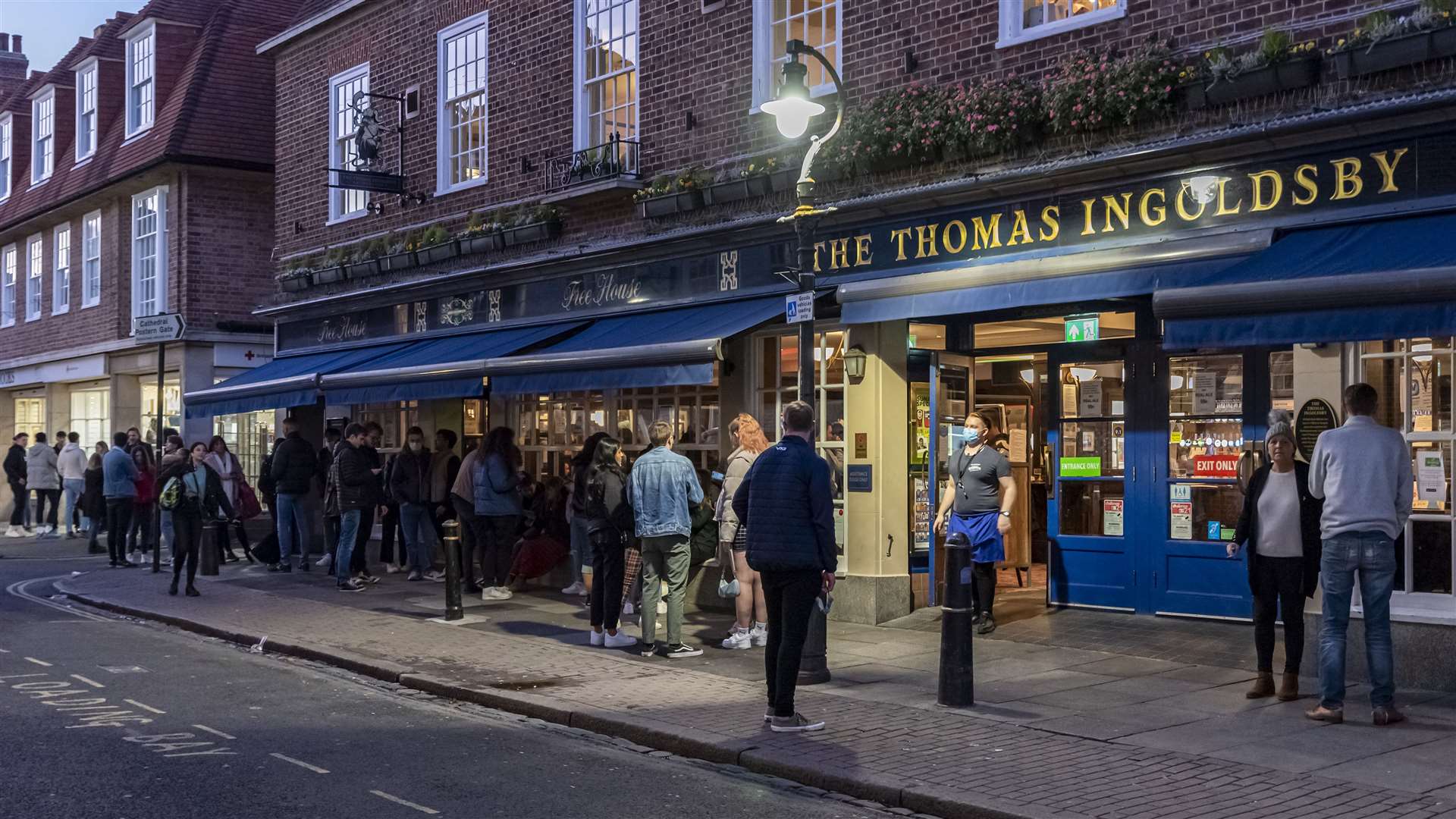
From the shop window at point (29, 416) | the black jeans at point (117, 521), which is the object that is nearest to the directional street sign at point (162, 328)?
the black jeans at point (117, 521)

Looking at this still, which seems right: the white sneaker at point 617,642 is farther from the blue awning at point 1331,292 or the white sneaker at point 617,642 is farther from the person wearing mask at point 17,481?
the person wearing mask at point 17,481

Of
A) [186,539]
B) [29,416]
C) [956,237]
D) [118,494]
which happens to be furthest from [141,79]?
[956,237]

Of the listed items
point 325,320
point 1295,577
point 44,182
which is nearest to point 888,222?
point 1295,577

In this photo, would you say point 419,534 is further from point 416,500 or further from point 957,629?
point 957,629

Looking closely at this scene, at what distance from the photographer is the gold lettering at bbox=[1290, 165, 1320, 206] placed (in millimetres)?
9711

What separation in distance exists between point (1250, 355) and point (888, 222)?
328cm

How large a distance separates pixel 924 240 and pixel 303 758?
22.8 feet

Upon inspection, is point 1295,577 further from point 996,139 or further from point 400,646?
point 400,646

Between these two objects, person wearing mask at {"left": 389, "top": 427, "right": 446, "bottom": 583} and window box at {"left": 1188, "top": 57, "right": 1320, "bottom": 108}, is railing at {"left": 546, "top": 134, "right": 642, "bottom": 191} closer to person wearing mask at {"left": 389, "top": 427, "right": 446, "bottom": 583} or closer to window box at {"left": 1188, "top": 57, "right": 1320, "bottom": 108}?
person wearing mask at {"left": 389, "top": 427, "right": 446, "bottom": 583}

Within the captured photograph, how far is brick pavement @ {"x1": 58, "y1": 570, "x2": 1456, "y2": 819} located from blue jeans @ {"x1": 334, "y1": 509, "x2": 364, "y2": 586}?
3.68 metres

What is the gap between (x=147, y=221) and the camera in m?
27.5

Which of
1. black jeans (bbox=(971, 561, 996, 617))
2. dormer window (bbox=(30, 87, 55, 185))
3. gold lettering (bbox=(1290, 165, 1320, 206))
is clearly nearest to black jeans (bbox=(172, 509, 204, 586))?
black jeans (bbox=(971, 561, 996, 617))

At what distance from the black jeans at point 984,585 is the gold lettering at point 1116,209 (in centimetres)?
294

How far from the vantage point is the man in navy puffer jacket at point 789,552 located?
8273 millimetres
